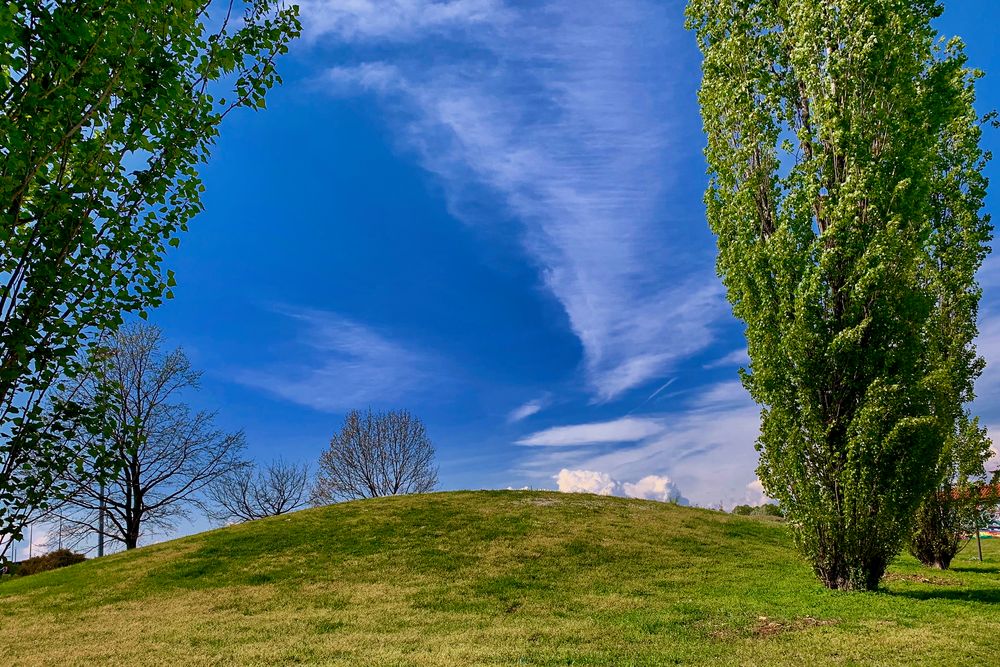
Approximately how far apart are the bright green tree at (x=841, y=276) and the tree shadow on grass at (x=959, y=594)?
47.6 inches

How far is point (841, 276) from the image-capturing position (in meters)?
15.3

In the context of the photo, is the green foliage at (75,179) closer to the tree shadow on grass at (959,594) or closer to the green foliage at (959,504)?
the tree shadow on grass at (959,594)

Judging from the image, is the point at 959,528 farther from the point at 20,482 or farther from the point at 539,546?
the point at 20,482

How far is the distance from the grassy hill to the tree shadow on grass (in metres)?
0.14

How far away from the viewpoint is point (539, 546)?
23.7 meters

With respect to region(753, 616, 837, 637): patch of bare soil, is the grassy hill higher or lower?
higher

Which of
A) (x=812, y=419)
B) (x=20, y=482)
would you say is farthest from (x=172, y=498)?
(x=812, y=419)

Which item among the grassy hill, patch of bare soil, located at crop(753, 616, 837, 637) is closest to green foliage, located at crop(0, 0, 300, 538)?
the grassy hill

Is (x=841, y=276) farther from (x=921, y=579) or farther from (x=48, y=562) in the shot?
(x=48, y=562)

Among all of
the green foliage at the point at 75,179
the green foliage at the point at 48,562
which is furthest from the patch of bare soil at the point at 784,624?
the green foliage at the point at 48,562

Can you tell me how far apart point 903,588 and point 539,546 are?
12348 mm

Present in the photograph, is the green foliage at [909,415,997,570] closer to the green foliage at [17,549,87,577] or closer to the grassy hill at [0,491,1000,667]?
the grassy hill at [0,491,1000,667]

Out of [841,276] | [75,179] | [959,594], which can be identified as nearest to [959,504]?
[959,594]

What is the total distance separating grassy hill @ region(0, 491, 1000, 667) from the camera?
1147 cm
